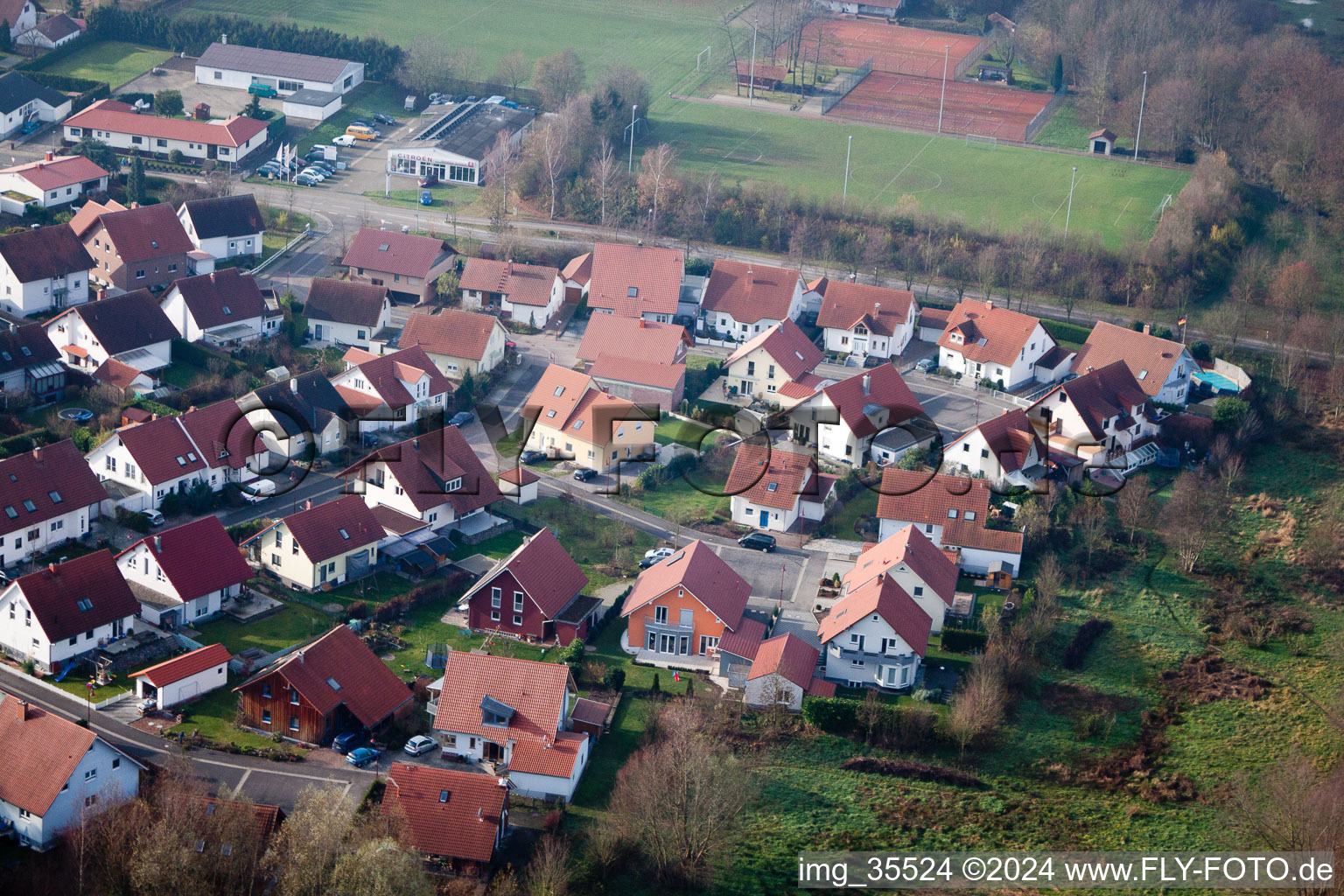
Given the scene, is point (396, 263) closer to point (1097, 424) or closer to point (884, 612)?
point (1097, 424)

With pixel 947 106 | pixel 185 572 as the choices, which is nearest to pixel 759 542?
pixel 185 572

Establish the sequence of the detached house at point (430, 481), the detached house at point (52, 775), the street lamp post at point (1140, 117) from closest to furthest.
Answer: the detached house at point (52, 775), the detached house at point (430, 481), the street lamp post at point (1140, 117)

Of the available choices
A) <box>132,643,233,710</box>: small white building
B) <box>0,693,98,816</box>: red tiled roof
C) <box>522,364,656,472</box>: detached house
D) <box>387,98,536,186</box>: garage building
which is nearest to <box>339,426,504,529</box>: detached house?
<box>522,364,656,472</box>: detached house

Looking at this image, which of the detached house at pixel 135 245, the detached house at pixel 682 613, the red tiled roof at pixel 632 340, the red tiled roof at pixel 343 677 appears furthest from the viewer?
the detached house at pixel 135 245

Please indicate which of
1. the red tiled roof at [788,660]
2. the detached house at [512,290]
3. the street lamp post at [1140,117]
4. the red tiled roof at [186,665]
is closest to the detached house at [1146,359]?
the detached house at [512,290]

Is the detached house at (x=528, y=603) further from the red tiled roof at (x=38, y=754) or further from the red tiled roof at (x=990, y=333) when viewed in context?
the red tiled roof at (x=990, y=333)
